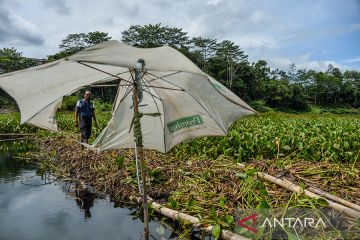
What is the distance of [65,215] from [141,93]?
10.2ft

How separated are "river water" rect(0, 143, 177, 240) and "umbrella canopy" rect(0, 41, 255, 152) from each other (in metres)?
1.22

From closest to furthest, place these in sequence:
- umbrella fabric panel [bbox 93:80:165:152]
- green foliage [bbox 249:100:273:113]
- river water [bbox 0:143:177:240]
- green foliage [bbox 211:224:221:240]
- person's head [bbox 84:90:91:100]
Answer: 1. green foliage [bbox 211:224:221:240]
2. river water [bbox 0:143:177:240]
3. umbrella fabric panel [bbox 93:80:165:152]
4. person's head [bbox 84:90:91:100]
5. green foliage [bbox 249:100:273:113]

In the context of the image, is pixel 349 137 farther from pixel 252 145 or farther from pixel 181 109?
pixel 181 109

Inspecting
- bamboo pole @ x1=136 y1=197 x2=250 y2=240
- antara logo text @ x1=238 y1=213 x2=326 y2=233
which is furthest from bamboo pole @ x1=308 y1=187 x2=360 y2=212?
bamboo pole @ x1=136 y1=197 x2=250 y2=240

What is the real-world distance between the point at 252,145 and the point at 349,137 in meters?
2.19

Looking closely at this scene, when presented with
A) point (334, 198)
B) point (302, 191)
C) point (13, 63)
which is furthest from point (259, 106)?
point (334, 198)

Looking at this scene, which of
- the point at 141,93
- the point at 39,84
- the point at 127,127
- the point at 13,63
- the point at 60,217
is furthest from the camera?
the point at 13,63

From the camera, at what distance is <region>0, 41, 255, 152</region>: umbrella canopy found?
3457mm

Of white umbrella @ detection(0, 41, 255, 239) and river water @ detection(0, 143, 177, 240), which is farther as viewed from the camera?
river water @ detection(0, 143, 177, 240)

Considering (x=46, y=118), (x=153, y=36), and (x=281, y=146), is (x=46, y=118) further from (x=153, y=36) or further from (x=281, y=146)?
(x=153, y=36)

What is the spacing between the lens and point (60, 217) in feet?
18.9

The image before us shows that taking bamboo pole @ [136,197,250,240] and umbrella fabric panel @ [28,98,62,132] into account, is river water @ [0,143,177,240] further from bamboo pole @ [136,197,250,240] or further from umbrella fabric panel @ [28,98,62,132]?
umbrella fabric panel @ [28,98,62,132]

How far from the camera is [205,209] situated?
510 cm

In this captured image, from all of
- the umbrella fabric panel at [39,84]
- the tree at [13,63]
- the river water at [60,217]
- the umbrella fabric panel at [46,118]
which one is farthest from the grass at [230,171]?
the tree at [13,63]
